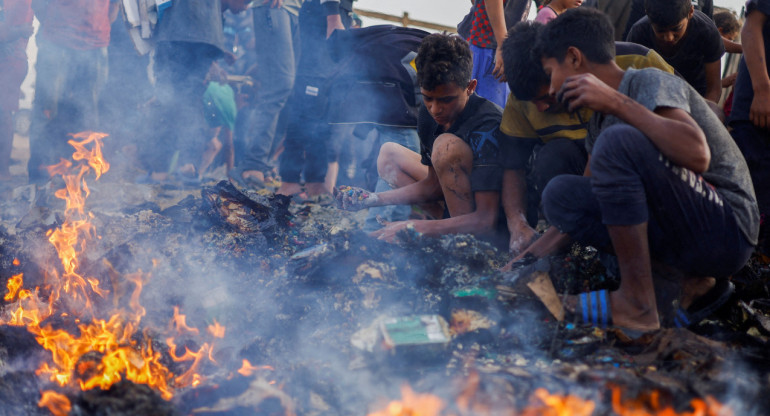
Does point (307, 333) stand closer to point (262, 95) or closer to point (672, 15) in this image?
point (672, 15)

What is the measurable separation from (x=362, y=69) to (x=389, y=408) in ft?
12.1

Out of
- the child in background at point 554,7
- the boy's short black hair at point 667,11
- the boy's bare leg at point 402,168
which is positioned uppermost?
the child in background at point 554,7

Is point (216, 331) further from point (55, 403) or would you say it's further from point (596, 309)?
point (596, 309)

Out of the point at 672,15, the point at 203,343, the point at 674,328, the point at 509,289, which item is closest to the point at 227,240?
the point at 203,343

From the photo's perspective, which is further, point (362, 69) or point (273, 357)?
point (362, 69)

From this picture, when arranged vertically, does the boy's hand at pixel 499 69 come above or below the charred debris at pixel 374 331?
above

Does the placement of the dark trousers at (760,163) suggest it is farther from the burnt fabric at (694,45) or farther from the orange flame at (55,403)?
the orange flame at (55,403)

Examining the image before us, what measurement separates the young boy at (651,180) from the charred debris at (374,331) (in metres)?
0.30

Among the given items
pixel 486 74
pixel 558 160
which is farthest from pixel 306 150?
pixel 558 160

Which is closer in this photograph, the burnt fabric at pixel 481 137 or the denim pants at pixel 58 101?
the burnt fabric at pixel 481 137

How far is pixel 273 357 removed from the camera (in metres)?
2.41

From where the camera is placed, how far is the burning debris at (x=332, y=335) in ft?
6.36

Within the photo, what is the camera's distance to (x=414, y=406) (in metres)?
1.94

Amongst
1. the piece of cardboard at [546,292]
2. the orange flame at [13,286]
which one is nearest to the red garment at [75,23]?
the orange flame at [13,286]
